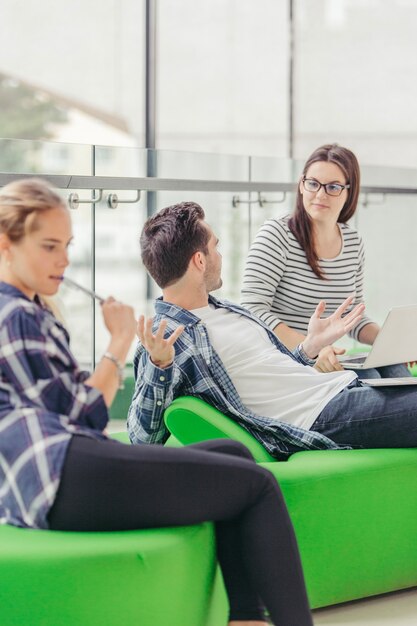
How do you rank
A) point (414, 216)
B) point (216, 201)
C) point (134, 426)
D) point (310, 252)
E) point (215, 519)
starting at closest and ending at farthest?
point (215, 519) → point (134, 426) → point (310, 252) → point (216, 201) → point (414, 216)

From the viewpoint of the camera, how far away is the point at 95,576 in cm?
206

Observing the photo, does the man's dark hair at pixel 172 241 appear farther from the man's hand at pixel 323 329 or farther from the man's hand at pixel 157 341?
the man's hand at pixel 323 329

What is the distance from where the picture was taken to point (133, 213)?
491 centimetres

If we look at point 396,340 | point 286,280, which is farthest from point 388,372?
point 286,280

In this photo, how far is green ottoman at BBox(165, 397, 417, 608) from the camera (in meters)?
2.63

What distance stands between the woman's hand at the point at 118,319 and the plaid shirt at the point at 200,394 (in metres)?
0.56

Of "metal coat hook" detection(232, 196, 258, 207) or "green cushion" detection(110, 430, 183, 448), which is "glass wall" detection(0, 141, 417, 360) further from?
"green cushion" detection(110, 430, 183, 448)

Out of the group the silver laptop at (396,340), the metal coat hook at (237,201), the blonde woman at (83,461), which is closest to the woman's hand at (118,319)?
the blonde woman at (83,461)

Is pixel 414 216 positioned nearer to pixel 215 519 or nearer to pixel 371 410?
pixel 371 410

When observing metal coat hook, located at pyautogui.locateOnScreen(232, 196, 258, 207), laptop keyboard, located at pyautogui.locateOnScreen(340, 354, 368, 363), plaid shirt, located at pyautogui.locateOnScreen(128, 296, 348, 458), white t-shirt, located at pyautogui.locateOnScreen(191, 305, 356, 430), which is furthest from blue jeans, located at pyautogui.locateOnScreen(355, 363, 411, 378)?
metal coat hook, located at pyautogui.locateOnScreen(232, 196, 258, 207)

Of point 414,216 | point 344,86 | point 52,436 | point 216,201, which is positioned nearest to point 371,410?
point 52,436

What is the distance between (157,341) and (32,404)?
544 mm

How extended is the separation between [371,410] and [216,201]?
2.19 m

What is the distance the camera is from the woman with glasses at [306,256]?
11.7ft
